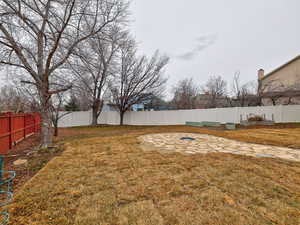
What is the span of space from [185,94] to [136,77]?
9810 millimetres

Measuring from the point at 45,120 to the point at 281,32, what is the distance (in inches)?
563

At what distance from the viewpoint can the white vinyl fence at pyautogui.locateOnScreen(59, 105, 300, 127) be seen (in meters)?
11.0

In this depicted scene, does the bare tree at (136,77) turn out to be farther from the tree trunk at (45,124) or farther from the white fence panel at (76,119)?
the tree trunk at (45,124)

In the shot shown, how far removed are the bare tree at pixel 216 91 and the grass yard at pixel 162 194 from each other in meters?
18.5

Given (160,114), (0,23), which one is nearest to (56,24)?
(0,23)

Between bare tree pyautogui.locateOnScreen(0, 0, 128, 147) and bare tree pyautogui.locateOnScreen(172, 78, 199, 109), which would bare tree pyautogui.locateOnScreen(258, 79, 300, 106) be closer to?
bare tree pyautogui.locateOnScreen(172, 78, 199, 109)

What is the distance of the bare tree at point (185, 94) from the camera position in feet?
65.3

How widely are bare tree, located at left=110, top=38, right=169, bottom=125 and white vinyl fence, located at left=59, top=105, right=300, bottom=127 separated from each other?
2.34m

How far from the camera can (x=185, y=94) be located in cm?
2019

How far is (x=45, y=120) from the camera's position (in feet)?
14.8

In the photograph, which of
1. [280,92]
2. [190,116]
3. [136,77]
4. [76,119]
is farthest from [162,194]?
[280,92]

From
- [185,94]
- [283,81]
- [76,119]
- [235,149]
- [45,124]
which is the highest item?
[283,81]

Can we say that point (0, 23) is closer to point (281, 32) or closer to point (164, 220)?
point (164, 220)

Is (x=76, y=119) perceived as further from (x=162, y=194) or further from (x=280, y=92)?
(x=280, y=92)
